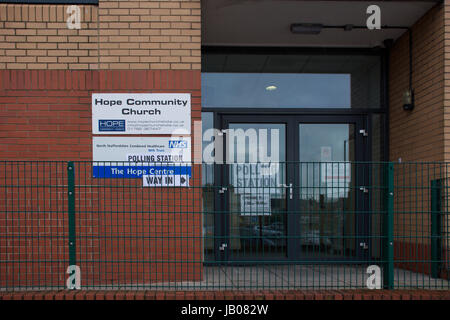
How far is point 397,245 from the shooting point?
19.2 ft

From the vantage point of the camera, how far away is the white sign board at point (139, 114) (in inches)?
224

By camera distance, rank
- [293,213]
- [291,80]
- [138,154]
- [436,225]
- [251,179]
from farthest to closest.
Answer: [291,80] → [138,154] → [436,225] → [293,213] → [251,179]

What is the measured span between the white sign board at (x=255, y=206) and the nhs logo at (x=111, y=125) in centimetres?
188

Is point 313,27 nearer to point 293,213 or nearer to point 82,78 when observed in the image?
point 293,213

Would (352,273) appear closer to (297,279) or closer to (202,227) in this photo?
(297,279)

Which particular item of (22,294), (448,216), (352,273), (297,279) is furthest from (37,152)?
(448,216)

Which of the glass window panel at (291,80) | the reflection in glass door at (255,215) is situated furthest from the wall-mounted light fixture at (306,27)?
the reflection in glass door at (255,215)

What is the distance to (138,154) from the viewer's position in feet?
18.6

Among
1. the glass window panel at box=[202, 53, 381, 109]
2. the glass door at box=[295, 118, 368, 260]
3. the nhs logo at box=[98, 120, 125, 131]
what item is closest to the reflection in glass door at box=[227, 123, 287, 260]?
the glass door at box=[295, 118, 368, 260]

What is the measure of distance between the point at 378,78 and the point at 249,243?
13.9ft

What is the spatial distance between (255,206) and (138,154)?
174 centimetres

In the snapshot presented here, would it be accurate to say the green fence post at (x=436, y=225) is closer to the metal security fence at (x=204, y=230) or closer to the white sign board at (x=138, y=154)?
the metal security fence at (x=204, y=230)

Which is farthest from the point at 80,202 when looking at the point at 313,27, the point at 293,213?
the point at 313,27

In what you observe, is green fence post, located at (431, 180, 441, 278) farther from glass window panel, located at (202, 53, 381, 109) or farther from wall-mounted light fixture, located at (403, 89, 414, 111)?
glass window panel, located at (202, 53, 381, 109)
